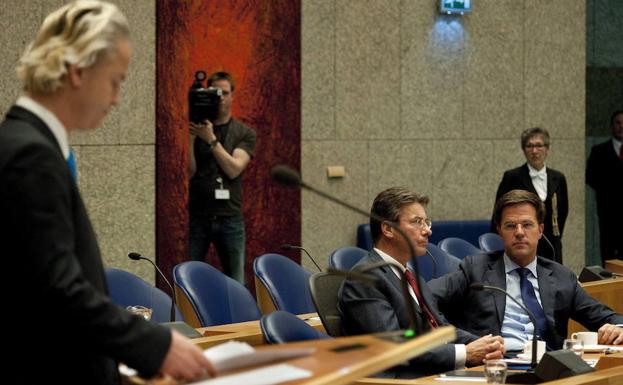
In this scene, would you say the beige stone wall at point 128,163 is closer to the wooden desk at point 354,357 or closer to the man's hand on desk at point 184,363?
the wooden desk at point 354,357

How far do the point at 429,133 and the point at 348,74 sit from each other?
1.01 meters

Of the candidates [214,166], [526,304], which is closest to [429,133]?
[214,166]

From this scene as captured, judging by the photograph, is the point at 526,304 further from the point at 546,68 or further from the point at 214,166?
the point at 546,68

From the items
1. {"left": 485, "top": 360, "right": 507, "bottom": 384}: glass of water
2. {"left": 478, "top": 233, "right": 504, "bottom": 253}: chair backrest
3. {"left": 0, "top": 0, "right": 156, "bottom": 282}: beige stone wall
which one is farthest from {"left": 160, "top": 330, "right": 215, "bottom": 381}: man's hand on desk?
{"left": 478, "top": 233, "right": 504, "bottom": 253}: chair backrest

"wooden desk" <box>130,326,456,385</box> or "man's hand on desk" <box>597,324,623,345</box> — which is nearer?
"wooden desk" <box>130,326,456,385</box>

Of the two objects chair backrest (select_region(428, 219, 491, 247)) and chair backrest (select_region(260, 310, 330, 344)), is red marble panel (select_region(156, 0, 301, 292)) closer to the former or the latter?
chair backrest (select_region(428, 219, 491, 247))

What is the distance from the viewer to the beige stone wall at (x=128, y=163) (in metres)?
7.65

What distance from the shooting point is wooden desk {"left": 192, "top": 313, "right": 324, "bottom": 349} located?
4.45 m

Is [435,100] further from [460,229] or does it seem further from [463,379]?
[463,379]

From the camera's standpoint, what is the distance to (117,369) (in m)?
2.34

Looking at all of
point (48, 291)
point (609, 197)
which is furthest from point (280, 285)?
point (609, 197)

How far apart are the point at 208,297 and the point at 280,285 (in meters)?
0.51

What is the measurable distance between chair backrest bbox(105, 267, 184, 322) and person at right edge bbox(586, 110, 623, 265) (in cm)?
627

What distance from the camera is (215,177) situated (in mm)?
7484
